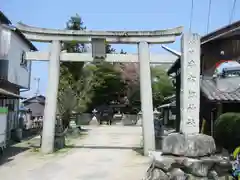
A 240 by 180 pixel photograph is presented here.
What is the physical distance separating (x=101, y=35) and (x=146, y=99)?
12.8 feet

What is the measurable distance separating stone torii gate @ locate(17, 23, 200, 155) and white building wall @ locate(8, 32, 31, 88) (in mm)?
5377

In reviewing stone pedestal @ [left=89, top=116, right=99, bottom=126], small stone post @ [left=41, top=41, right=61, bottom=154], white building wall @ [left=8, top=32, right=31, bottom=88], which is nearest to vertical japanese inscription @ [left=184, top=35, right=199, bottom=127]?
small stone post @ [left=41, top=41, right=61, bottom=154]

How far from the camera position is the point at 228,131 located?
997cm

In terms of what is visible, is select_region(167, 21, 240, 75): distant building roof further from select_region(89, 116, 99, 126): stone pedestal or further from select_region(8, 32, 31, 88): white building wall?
select_region(89, 116, 99, 126): stone pedestal

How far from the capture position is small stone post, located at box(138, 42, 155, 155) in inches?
557

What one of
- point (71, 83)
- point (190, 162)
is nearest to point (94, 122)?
point (71, 83)

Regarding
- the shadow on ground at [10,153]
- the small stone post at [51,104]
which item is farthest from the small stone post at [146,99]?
the shadow on ground at [10,153]

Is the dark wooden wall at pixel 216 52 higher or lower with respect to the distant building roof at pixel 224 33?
lower

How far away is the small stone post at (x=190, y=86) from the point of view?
8008 millimetres

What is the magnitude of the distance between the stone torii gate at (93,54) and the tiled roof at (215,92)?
2.17 m

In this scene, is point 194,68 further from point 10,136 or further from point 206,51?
point 10,136

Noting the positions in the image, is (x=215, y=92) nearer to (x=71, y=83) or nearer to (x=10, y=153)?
(x=10, y=153)

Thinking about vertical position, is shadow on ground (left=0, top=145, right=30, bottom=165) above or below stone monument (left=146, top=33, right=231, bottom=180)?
below

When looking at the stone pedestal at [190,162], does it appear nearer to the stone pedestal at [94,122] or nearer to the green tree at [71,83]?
the green tree at [71,83]
